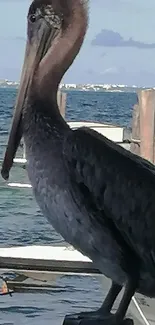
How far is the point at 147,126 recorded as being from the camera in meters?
6.89

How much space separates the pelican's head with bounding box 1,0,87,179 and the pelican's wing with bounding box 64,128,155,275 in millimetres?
204

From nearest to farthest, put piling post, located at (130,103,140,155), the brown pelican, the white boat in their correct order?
the brown pelican → the white boat → piling post, located at (130,103,140,155)

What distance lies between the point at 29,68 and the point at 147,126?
163 inches

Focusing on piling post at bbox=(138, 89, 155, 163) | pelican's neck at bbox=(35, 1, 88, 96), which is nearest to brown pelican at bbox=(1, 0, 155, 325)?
pelican's neck at bbox=(35, 1, 88, 96)

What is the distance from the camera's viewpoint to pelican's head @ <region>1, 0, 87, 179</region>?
2.75 m

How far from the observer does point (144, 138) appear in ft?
22.7

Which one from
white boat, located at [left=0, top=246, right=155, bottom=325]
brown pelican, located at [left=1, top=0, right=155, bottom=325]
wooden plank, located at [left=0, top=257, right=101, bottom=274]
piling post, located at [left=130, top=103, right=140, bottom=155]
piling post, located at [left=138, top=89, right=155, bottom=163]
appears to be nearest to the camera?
brown pelican, located at [left=1, top=0, right=155, bottom=325]

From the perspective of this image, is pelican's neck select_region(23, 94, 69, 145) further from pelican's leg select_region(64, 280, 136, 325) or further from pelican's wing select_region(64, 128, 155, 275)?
pelican's leg select_region(64, 280, 136, 325)

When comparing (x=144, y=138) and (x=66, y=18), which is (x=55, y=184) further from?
(x=144, y=138)

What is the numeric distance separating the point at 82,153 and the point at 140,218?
25cm

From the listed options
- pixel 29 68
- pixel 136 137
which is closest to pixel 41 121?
pixel 29 68

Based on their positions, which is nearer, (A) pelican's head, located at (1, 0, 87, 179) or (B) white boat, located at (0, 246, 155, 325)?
(A) pelican's head, located at (1, 0, 87, 179)

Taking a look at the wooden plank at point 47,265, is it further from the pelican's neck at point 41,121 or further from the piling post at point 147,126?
the pelican's neck at point 41,121

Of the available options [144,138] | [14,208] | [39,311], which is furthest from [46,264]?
[14,208]
